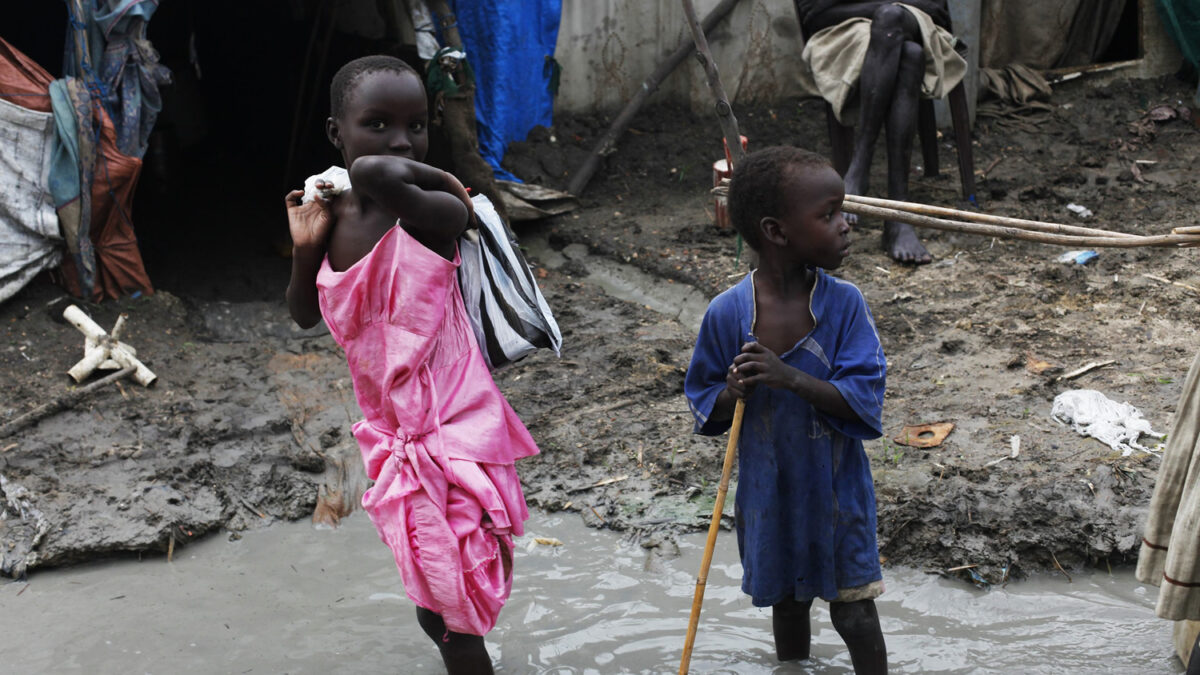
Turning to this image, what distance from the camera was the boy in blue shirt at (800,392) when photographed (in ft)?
7.94

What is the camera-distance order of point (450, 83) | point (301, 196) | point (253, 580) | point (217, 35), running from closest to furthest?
point (301, 196)
point (253, 580)
point (450, 83)
point (217, 35)

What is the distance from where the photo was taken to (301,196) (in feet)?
9.11

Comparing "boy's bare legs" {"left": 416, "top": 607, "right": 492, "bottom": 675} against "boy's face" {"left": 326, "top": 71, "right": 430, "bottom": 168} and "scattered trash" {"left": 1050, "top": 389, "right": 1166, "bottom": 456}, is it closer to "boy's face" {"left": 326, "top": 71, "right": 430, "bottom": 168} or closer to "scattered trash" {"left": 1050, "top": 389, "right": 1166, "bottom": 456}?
"boy's face" {"left": 326, "top": 71, "right": 430, "bottom": 168}

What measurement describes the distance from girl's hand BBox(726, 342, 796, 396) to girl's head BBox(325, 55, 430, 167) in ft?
2.99

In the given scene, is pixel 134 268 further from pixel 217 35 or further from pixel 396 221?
pixel 217 35

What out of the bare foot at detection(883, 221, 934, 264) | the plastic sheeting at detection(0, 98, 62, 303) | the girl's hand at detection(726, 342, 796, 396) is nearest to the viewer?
the girl's hand at detection(726, 342, 796, 396)

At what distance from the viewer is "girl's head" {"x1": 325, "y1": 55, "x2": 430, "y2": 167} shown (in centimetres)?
249

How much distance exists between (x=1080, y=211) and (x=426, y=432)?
15.3 feet

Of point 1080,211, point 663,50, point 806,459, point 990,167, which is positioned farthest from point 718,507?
point 663,50

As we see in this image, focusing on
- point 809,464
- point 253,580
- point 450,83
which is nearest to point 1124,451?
point 809,464

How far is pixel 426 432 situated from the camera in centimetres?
258

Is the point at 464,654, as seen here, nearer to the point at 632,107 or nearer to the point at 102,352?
the point at 102,352

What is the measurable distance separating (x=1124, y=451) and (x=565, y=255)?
11.9 ft

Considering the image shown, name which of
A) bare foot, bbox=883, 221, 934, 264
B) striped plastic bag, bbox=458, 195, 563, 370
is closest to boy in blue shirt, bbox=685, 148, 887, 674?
striped plastic bag, bbox=458, 195, 563, 370
